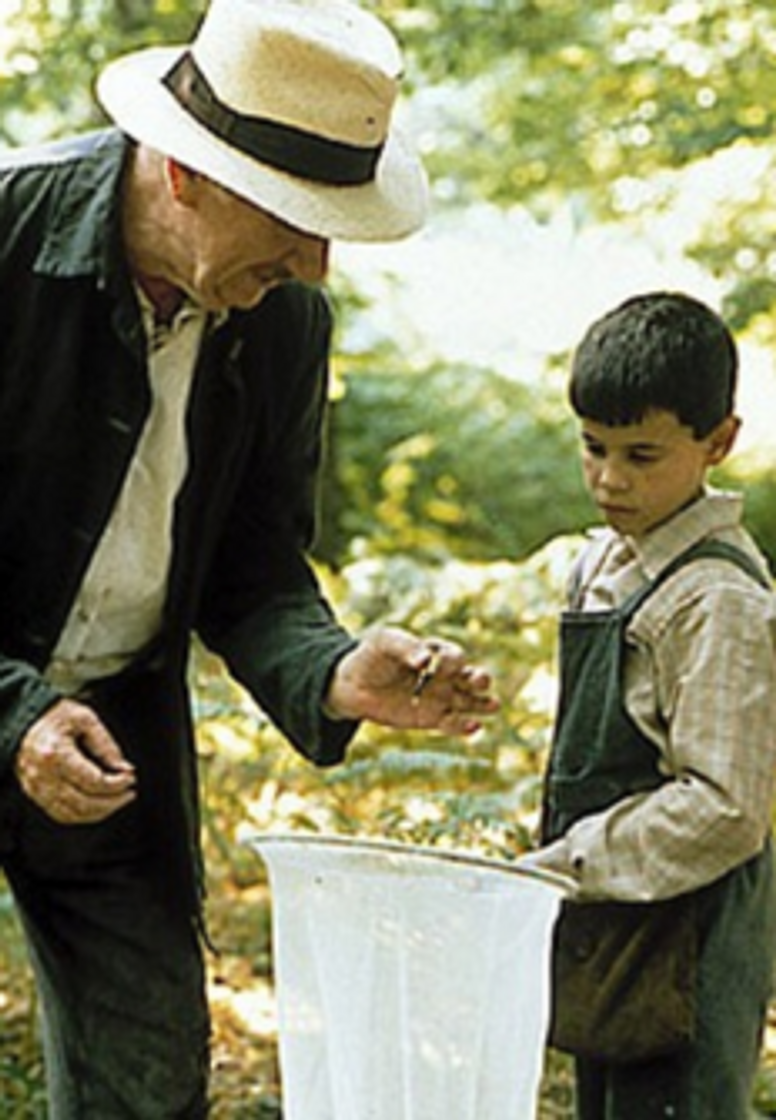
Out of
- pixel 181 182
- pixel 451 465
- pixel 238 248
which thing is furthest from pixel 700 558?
pixel 451 465

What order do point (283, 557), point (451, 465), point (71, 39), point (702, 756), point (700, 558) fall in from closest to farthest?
point (702, 756)
point (700, 558)
point (283, 557)
point (71, 39)
point (451, 465)

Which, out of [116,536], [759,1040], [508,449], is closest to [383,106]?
[116,536]

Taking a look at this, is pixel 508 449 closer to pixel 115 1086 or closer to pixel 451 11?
pixel 451 11

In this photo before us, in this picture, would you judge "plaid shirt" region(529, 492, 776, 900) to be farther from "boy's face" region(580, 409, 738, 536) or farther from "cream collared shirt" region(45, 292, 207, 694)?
"cream collared shirt" region(45, 292, 207, 694)

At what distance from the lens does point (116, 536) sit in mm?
2822

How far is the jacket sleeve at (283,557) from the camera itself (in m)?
2.92

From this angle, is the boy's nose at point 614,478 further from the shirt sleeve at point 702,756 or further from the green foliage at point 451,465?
the green foliage at point 451,465

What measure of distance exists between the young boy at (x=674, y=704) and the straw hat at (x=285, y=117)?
0.38m

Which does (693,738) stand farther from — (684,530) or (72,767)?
(72,767)

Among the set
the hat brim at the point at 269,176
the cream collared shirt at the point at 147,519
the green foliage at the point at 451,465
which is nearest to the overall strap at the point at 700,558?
Result: the hat brim at the point at 269,176

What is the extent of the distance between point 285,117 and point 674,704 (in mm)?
843

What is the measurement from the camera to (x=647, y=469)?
2693mm

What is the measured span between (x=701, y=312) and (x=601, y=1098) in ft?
3.40

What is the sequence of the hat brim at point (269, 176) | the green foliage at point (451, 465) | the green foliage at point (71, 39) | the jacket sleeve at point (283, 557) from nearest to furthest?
the hat brim at point (269, 176) → the jacket sleeve at point (283, 557) → the green foliage at point (71, 39) → the green foliage at point (451, 465)
